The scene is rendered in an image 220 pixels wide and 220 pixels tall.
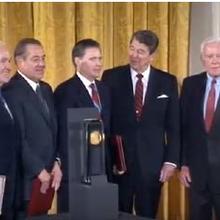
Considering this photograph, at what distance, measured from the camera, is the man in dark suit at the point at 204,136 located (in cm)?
302

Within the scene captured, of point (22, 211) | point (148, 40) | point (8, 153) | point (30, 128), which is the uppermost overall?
point (148, 40)

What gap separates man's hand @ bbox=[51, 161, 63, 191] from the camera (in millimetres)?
2896

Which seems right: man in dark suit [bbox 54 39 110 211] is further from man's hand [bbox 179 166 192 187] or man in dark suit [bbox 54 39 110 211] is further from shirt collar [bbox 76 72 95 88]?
man's hand [bbox 179 166 192 187]

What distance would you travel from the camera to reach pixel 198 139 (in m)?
3.05

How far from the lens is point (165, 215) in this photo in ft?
13.4

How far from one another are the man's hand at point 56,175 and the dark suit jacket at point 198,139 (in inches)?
26.2

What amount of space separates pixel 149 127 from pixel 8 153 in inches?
31.1

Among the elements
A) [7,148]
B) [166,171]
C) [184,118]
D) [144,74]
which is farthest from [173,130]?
[7,148]

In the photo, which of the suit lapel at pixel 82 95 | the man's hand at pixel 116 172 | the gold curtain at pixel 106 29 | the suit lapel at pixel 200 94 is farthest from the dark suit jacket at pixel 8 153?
the gold curtain at pixel 106 29

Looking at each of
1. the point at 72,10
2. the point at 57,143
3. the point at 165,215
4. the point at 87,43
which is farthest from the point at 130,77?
the point at 165,215

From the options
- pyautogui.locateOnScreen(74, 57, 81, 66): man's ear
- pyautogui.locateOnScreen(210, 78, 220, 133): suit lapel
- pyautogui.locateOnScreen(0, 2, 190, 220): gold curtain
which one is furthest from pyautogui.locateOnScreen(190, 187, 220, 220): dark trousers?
pyautogui.locateOnScreen(0, 2, 190, 220): gold curtain

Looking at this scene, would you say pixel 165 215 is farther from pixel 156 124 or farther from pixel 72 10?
pixel 72 10

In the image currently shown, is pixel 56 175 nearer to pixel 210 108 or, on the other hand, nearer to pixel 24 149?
pixel 24 149

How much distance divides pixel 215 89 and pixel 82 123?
37.6 inches
